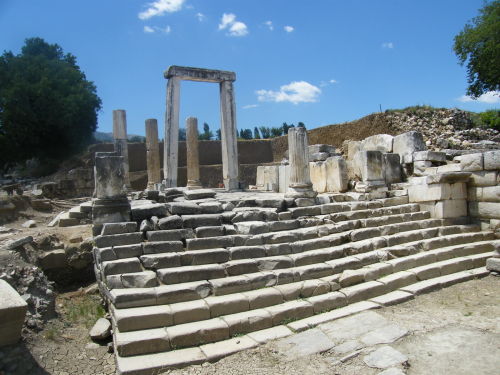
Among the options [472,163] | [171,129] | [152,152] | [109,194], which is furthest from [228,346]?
[152,152]

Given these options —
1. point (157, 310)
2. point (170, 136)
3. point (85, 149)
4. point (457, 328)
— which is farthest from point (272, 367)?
point (85, 149)

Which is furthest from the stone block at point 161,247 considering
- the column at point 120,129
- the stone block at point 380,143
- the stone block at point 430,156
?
the column at point 120,129

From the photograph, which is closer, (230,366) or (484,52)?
(230,366)

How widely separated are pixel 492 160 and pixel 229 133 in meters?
7.91

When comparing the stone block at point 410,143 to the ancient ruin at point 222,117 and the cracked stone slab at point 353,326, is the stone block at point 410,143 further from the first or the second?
the cracked stone slab at point 353,326

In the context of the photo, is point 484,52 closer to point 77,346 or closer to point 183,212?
point 183,212

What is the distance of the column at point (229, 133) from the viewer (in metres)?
13.0

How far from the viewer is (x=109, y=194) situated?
6.61 metres

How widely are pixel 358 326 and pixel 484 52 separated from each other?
21317 mm

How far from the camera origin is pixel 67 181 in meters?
21.6

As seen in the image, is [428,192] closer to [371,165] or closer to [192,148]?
[371,165]

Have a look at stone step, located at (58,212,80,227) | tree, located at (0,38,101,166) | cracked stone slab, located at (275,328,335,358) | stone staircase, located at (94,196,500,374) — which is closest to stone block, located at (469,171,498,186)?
stone staircase, located at (94,196,500,374)

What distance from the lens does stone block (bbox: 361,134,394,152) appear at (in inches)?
437

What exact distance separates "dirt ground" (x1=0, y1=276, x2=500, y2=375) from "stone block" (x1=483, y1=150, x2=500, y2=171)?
306 centimetres
